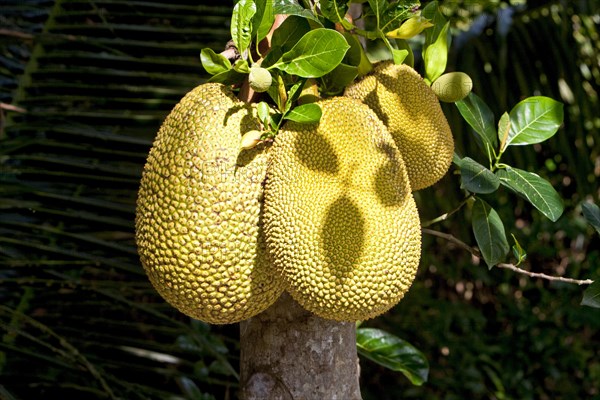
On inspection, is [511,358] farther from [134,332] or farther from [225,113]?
[225,113]

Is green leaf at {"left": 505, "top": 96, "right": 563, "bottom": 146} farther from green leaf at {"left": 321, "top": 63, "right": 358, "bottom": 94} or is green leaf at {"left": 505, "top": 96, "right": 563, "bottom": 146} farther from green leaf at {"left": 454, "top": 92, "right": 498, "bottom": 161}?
green leaf at {"left": 321, "top": 63, "right": 358, "bottom": 94}

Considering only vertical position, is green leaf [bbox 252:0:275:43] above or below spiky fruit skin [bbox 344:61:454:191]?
above

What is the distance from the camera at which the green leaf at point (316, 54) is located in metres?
0.82

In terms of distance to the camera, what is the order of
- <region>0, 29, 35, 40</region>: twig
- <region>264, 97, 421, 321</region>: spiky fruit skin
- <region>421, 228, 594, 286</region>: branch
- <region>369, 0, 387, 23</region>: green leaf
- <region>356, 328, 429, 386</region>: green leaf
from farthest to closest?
1. <region>0, 29, 35, 40</region>: twig
2. <region>356, 328, 429, 386</region>: green leaf
3. <region>421, 228, 594, 286</region>: branch
4. <region>369, 0, 387, 23</region>: green leaf
5. <region>264, 97, 421, 321</region>: spiky fruit skin

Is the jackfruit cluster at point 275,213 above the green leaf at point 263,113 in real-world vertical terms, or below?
below

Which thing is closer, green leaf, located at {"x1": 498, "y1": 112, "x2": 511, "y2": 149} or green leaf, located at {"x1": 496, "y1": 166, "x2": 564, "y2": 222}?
green leaf, located at {"x1": 496, "y1": 166, "x2": 564, "y2": 222}

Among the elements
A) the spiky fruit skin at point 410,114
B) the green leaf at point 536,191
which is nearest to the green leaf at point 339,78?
the spiky fruit skin at point 410,114

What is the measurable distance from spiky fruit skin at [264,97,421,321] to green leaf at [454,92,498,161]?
223 mm

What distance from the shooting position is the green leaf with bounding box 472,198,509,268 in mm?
993

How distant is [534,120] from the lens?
3.47ft

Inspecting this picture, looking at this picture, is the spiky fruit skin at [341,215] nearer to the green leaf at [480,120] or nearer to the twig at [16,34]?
the green leaf at [480,120]

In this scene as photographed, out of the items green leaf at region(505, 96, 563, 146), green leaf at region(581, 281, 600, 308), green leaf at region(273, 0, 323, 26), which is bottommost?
green leaf at region(581, 281, 600, 308)

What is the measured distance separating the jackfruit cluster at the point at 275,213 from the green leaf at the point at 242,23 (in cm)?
7

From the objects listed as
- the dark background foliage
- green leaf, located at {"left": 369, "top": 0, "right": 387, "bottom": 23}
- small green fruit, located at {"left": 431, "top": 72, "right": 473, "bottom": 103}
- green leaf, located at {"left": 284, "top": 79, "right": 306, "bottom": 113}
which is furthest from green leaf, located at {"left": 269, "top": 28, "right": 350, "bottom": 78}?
the dark background foliage
